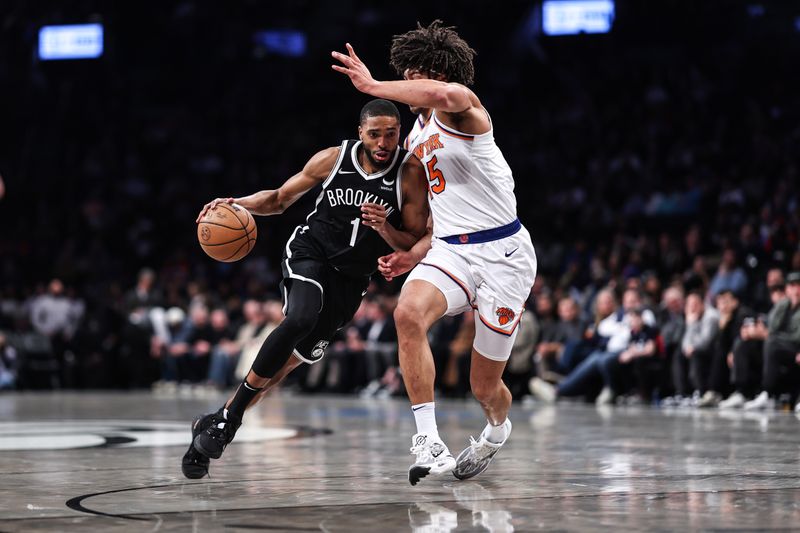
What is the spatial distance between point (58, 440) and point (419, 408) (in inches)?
142

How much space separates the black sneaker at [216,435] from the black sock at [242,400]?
3 cm

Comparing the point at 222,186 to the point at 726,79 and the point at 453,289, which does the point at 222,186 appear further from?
the point at 453,289

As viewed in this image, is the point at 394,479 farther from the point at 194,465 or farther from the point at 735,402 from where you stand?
the point at 735,402

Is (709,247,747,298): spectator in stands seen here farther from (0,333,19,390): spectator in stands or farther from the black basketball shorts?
(0,333,19,390): spectator in stands

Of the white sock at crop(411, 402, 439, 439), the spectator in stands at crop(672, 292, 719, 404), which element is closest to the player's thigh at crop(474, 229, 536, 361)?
the white sock at crop(411, 402, 439, 439)

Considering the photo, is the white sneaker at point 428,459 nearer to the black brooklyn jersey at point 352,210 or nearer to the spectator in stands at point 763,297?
the black brooklyn jersey at point 352,210

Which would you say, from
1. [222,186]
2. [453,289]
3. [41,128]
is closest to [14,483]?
[453,289]

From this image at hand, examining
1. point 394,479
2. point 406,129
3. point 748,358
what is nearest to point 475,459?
point 394,479

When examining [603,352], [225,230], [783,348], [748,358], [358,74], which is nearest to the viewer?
[358,74]

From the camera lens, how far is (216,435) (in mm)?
5070

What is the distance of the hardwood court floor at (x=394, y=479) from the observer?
12.8ft

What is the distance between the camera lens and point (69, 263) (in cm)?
2030

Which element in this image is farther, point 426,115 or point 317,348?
point 317,348

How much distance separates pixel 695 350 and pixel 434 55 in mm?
7291
